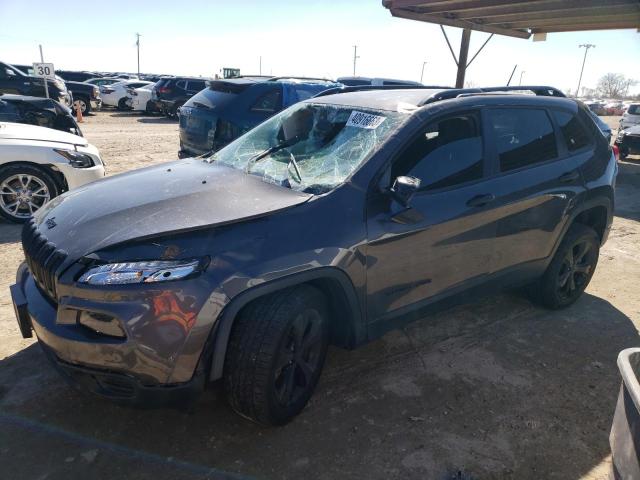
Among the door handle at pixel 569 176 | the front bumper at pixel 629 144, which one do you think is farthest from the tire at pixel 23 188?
the front bumper at pixel 629 144

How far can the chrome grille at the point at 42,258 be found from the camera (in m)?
2.29

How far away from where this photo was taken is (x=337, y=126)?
3.19 meters

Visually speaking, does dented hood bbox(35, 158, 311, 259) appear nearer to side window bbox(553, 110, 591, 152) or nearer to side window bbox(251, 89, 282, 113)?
side window bbox(553, 110, 591, 152)

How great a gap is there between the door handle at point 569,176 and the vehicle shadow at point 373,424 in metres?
1.28

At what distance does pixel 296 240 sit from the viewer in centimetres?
237

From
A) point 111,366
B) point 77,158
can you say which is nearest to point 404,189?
point 111,366

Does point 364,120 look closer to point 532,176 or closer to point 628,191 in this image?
point 532,176

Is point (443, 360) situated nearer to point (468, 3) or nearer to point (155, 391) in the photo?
point (155, 391)

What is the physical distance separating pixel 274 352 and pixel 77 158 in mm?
4566

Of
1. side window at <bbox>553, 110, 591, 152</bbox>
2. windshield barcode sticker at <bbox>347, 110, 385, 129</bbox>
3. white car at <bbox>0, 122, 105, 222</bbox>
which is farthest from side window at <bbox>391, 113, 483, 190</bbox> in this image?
white car at <bbox>0, 122, 105, 222</bbox>

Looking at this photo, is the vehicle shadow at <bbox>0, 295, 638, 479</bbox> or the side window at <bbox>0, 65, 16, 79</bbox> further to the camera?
the side window at <bbox>0, 65, 16, 79</bbox>

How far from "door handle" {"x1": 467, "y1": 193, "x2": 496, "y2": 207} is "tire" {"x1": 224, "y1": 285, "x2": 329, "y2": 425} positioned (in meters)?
1.20

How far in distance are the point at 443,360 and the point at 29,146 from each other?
5005 mm

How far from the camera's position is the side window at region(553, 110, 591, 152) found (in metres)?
3.85
